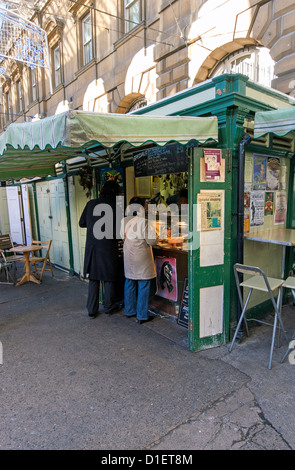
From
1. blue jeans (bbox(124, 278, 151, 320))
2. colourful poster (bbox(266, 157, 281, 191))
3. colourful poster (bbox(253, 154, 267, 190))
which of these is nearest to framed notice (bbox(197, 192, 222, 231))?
colourful poster (bbox(253, 154, 267, 190))

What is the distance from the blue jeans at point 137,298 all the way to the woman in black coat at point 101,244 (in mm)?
308

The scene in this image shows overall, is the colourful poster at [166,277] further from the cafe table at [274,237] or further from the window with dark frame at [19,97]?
the window with dark frame at [19,97]

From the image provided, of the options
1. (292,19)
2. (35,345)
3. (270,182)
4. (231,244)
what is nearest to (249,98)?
(270,182)

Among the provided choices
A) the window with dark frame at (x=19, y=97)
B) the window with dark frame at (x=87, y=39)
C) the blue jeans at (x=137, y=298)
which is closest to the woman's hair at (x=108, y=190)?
the blue jeans at (x=137, y=298)

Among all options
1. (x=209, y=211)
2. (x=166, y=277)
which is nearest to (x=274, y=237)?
(x=209, y=211)

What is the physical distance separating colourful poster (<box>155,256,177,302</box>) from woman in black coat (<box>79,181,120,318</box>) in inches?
27.0

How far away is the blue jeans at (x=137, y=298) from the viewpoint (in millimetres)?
4199

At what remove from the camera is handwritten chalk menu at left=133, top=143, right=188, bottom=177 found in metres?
4.33

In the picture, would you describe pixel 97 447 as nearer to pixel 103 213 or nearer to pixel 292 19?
pixel 103 213

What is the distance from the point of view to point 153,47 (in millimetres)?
8141

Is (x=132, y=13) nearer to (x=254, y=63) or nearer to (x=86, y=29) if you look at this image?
(x=86, y=29)

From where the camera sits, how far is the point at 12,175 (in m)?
6.64

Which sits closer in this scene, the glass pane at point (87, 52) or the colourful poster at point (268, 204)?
the colourful poster at point (268, 204)

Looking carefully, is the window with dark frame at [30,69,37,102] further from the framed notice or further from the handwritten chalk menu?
the framed notice
